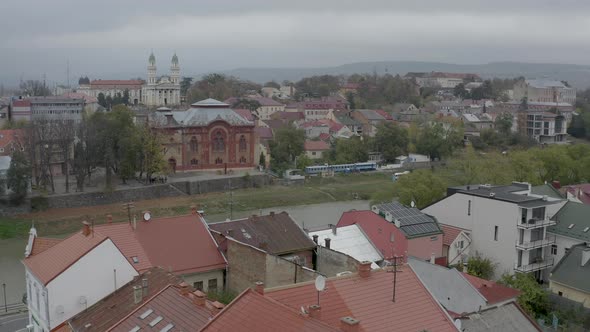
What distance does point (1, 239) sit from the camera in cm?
3272

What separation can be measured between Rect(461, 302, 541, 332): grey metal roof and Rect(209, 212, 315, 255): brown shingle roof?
212 inches

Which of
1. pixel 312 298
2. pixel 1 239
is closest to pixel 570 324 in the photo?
pixel 312 298

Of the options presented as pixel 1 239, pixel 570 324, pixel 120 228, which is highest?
pixel 120 228

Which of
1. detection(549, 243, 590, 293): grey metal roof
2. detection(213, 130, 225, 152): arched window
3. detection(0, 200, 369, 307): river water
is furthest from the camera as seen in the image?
detection(213, 130, 225, 152): arched window

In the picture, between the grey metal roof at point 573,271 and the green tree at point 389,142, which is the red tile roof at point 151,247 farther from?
the green tree at point 389,142

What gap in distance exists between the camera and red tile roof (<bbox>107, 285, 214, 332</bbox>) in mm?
10086

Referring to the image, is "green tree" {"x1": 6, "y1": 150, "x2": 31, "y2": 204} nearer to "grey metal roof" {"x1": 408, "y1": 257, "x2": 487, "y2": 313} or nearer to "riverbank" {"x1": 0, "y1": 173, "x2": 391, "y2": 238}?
"riverbank" {"x1": 0, "y1": 173, "x2": 391, "y2": 238}

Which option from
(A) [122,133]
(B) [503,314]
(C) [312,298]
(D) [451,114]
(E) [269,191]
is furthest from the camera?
(D) [451,114]

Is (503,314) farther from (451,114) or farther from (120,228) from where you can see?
(451,114)

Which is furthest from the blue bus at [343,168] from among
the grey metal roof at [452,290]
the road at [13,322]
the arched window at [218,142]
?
the grey metal roof at [452,290]

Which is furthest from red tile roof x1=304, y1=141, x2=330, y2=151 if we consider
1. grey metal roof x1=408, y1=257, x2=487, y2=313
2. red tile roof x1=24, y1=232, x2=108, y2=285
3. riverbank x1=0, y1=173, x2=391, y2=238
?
red tile roof x1=24, y1=232, x2=108, y2=285

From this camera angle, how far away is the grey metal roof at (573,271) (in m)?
19.5

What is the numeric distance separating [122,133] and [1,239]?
1064cm

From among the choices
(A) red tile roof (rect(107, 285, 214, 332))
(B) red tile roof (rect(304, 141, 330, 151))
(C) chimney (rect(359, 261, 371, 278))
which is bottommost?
(B) red tile roof (rect(304, 141, 330, 151))
